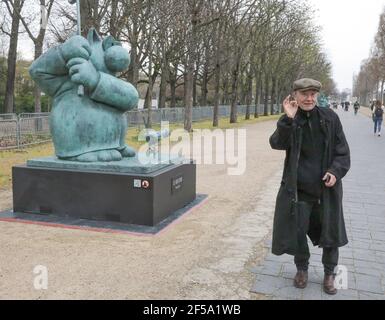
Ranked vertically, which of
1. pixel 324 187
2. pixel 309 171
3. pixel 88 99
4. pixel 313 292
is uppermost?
pixel 88 99

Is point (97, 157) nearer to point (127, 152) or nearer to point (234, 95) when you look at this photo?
point (127, 152)

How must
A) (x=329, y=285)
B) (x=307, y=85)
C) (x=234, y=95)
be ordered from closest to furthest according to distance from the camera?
(x=307, y=85), (x=329, y=285), (x=234, y=95)

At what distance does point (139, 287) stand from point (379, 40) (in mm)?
54764

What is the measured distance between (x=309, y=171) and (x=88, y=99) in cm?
403

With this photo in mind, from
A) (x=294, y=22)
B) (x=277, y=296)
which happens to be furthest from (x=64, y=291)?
(x=294, y=22)

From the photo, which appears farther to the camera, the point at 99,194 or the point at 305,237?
the point at 99,194

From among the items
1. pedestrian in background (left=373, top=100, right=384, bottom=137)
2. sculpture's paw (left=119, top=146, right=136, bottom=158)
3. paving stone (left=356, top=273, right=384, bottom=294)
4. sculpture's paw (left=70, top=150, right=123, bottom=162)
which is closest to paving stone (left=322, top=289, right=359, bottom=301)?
paving stone (left=356, top=273, right=384, bottom=294)

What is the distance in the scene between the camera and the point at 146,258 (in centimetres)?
522

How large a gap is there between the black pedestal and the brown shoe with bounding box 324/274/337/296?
108 inches

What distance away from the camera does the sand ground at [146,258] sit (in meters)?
4.34

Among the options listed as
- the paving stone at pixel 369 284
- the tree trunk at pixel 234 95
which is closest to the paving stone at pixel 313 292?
the paving stone at pixel 369 284

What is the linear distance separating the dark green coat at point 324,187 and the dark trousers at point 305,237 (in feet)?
0.22

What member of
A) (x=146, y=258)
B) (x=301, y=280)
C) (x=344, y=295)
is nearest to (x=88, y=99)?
(x=146, y=258)

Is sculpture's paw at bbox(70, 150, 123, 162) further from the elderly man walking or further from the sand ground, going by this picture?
the elderly man walking
